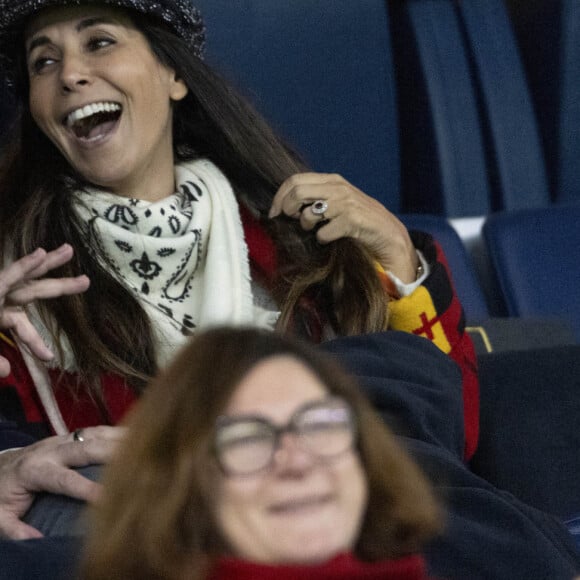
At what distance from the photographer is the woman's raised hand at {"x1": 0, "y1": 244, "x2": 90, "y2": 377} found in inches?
45.4

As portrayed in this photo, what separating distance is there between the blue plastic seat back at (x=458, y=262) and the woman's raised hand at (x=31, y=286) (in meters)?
0.94

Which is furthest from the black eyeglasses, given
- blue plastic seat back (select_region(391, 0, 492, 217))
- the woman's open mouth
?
blue plastic seat back (select_region(391, 0, 492, 217))

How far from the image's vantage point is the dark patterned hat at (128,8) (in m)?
1.46

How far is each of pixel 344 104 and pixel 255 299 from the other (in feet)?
2.92

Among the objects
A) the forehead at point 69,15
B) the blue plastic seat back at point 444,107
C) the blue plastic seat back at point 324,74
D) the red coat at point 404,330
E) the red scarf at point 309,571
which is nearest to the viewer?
the red scarf at point 309,571

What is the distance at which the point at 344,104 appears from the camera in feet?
7.61

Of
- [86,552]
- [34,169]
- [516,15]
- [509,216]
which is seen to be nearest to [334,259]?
[34,169]

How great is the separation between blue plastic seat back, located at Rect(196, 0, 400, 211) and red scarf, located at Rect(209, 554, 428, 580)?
1657 millimetres

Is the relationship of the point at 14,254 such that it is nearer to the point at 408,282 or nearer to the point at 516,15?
the point at 408,282

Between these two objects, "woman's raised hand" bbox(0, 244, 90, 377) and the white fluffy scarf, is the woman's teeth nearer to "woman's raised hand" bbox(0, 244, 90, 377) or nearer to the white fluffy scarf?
the white fluffy scarf

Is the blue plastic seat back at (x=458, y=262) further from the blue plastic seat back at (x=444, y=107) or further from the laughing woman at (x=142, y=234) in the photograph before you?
the laughing woman at (x=142, y=234)

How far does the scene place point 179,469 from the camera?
595 millimetres

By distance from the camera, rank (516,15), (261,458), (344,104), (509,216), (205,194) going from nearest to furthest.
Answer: (261,458)
(205,194)
(509,216)
(344,104)
(516,15)

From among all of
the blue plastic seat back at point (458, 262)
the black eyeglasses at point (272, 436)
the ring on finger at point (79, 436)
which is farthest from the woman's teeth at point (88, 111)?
the black eyeglasses at point (272, 436)
